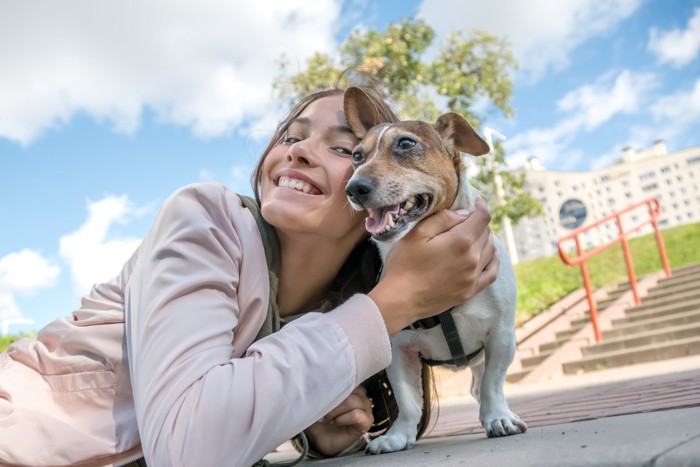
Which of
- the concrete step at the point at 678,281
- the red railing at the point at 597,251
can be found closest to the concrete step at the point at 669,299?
the red railing at the point at 597,251

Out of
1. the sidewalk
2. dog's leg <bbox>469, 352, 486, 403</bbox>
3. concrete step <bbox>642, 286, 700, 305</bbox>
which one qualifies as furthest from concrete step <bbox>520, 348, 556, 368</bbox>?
the sidewalk

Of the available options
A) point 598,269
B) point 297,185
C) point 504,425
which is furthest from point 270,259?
point 598,269

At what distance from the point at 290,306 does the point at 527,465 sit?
4.34ft

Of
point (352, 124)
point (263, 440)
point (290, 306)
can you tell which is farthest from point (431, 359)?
point (263, 440)

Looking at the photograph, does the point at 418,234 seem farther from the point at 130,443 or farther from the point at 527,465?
the point at 130,443

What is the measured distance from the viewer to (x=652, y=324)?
300 inches

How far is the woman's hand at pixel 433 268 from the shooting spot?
1.85 m

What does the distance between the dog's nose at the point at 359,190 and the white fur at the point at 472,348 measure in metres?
0.26

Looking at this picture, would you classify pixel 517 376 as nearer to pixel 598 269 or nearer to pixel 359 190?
pixel 359 190

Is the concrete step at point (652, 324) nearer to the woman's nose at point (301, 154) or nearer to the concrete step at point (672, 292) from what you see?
the concrete step at point (672, 292)

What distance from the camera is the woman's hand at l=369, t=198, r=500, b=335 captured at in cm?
185

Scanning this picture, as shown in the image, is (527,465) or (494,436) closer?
(527,465)

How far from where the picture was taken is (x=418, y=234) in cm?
206

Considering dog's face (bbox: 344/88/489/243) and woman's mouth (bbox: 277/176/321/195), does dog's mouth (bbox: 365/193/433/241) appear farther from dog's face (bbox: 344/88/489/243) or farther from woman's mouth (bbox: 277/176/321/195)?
woman's mouth (bbox: 277/176/321/195)
